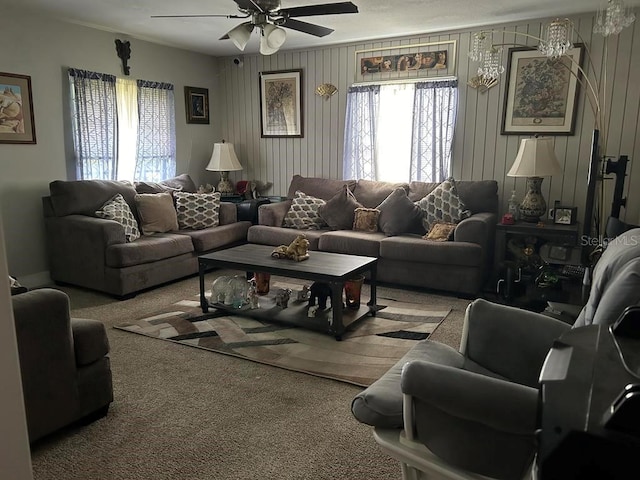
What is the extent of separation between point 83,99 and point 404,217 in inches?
130

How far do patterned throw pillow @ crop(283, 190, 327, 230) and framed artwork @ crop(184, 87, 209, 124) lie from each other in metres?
1.83

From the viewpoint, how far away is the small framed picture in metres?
4.19

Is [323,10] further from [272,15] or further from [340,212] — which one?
[340,212]

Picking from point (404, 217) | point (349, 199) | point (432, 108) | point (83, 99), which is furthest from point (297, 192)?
point (83, 99)

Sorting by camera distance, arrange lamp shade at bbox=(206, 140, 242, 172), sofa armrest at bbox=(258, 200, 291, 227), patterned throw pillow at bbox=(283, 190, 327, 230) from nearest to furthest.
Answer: patterned throw pillow at bbox=(283, 190, 327, 230) → sofa armrest at bbox=(258, 200, 291, 227) → lamp shade at bbox=(206, 140, 242, 172)

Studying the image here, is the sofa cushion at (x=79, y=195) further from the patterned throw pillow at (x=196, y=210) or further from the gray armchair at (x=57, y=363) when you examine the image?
the gray armchair at (x=57, y=363)

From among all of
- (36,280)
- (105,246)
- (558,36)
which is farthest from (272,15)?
(36,280)

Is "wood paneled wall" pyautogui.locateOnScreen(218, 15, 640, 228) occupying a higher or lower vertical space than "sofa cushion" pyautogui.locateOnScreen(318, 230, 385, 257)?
higher

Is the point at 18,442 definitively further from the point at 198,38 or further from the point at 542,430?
the point at 198,38

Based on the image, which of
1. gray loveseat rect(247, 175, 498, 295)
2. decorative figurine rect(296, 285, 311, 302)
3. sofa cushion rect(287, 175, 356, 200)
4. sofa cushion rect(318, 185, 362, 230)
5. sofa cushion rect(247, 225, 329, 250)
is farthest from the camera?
sofa cushion rect(287, 175, 356, 200)

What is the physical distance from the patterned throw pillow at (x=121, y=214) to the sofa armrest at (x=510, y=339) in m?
3.35

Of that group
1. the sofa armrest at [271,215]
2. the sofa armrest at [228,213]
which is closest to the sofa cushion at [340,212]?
the sofa armrest at [271,215]

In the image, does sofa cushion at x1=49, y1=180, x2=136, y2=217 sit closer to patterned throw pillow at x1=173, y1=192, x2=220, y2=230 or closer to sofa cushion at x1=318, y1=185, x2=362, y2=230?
patterned throw pillow at x1=173, y1=192, x2=220, y2=230

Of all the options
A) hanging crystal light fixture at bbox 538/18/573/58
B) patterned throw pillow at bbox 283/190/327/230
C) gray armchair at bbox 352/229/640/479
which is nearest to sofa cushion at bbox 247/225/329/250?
patterned throw pillow at bbox 283/190/327/230
